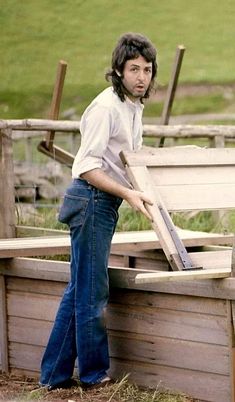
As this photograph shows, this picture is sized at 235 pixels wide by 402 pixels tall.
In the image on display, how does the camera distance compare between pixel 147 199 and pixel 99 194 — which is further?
pixel 99 194

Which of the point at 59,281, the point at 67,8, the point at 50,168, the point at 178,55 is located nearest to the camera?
the point at 59,281

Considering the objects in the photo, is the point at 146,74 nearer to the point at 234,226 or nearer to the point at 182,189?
the point at 182,189

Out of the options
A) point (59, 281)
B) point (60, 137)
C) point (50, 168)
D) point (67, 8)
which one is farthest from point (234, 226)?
point (67, 8)

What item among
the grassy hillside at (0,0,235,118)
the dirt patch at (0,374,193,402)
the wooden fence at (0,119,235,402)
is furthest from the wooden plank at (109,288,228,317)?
the grassy hillside at (0,0,235,118)

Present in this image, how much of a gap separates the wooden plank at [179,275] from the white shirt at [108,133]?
668mm

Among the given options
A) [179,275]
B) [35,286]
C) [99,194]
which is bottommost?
[35,286]

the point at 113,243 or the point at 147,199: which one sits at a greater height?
the point at 147,199

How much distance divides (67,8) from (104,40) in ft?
2.23

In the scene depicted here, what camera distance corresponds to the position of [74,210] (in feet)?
19.0

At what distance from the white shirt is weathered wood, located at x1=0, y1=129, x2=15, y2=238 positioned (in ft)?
5.47

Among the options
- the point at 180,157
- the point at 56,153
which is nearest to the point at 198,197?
the point at 180,157

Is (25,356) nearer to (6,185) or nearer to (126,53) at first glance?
(6,185)

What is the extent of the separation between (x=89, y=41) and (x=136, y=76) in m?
11.0

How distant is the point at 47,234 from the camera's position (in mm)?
7840
